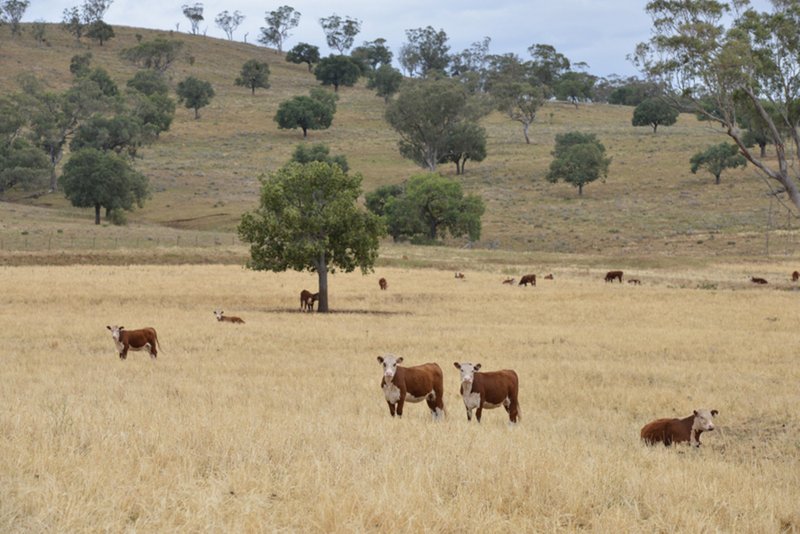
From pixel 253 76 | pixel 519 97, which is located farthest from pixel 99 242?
pixel 253 76

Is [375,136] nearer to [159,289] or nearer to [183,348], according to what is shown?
[159,289]

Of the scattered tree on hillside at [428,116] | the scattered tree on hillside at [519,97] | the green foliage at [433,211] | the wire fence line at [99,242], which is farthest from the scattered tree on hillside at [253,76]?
the wire fence line at [99,242]

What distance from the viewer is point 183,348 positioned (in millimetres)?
25422

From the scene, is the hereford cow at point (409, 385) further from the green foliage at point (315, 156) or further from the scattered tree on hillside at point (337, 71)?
the scattered tree on hillside at point (337, 71)

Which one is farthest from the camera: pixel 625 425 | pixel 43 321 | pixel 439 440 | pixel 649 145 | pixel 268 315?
pixel 649 145

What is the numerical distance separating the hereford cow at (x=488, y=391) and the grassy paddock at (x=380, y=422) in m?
0.44

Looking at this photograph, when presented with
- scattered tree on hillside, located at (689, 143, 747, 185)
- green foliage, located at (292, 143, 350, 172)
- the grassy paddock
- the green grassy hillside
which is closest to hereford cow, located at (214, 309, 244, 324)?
the grassy paddock

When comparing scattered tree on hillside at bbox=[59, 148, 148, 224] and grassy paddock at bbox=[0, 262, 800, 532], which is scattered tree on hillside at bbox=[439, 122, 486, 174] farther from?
grassy paddock at bbox=[0, 262, 800, 532]

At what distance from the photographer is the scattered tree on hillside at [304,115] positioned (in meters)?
132

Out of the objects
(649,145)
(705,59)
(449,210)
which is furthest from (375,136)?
(705,59)

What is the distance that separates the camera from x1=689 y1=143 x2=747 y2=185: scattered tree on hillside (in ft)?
341

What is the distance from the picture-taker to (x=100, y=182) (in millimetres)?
84688

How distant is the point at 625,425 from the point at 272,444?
25.5 ft

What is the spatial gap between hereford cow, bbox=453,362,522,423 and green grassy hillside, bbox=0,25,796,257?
55.0 metres
